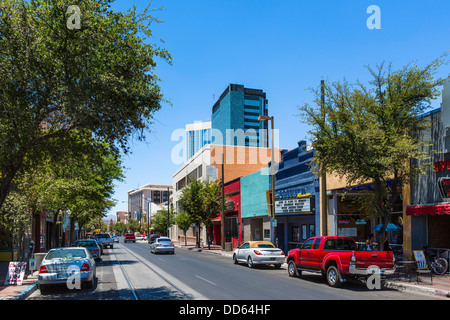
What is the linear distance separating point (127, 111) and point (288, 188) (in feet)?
69.7

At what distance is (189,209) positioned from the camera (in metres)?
47.6

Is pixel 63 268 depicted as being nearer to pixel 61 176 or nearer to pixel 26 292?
pixel 26 292

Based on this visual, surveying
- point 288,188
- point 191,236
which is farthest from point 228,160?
point 288,188

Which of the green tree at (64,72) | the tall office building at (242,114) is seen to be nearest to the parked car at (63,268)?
the green tree at (64,72)

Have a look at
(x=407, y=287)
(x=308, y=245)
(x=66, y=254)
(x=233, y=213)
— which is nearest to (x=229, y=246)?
(x=233, y=213)

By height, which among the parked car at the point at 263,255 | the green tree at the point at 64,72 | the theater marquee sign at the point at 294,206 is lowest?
the parked car at the point at 263,255

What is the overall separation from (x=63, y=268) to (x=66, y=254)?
104cm

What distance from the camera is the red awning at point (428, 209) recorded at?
1614 centimetres

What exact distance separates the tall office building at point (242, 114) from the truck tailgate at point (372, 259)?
145085 millimetres

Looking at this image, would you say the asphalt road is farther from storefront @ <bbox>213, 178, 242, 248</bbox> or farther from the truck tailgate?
storefront @ <bbox>213, 178, 242, 248</bbox>

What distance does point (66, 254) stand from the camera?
49.5ft

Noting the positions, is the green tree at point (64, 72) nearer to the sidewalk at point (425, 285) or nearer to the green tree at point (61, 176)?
the green tree at point (61, 176)
